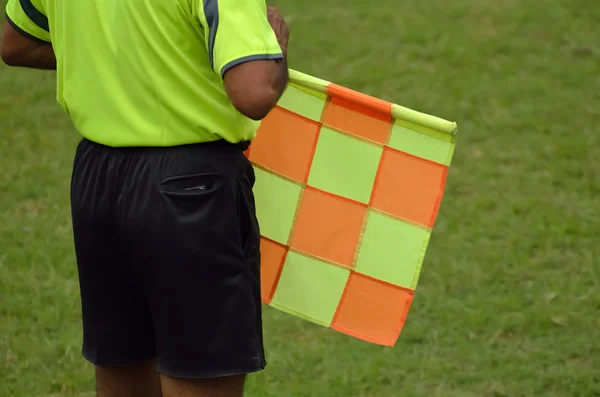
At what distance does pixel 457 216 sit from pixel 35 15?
3.03m

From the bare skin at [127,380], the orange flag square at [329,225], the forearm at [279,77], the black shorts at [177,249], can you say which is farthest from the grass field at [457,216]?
the forearm at [279,77]

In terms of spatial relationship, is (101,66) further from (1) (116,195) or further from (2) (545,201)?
(2) (545,201)

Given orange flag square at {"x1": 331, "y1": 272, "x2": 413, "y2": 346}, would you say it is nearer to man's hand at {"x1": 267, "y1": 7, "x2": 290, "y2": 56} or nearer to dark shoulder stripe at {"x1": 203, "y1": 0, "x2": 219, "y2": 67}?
man's hand at {"x1": 267, "y1": 7, "x2": 290, "y2": 56}

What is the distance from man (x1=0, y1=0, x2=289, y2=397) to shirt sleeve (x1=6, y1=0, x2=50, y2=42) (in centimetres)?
8

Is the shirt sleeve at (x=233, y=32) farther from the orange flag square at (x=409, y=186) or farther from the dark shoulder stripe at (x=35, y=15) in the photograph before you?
the orange flag square at (x=409, y=186)

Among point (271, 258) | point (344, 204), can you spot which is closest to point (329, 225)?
point (344, 204)

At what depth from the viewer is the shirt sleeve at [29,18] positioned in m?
2.44

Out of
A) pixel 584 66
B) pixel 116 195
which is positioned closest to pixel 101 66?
pixel 116 195

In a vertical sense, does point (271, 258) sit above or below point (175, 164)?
below

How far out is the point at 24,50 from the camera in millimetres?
2555

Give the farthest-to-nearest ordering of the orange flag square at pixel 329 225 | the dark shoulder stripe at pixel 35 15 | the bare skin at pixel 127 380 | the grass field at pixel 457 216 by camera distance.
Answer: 1. the grass field at pixel 457 216
2. the orange flag square at pixel 329 225
3. the bare skin at pixel 127 380
4. the dark shoulder stripe at pixel 35 15

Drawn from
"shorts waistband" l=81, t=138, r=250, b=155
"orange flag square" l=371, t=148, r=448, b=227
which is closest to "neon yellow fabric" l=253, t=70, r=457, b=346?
"orange flag square" l=371, t=148, r=448, b=227

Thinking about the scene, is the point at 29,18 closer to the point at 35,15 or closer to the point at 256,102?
the point at 35,15

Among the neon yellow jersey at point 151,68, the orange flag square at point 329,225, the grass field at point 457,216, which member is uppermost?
the neon yellow jersey at point 151,68
